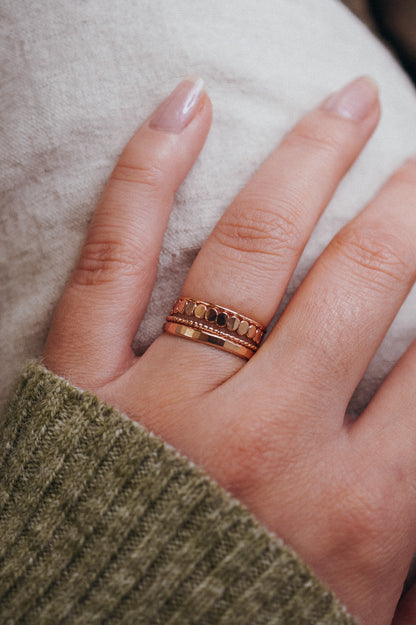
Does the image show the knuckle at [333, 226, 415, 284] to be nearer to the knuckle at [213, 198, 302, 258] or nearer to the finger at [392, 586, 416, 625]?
the knuckle at [213, 198, 302, 258]

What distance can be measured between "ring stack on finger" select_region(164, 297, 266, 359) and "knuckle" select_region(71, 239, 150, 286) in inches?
3.4

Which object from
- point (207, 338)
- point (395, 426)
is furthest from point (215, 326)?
point (395, 426)

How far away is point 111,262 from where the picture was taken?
2.01ft

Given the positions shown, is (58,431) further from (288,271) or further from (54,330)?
(288,271)

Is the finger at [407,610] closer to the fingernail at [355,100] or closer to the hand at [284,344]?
the hand at [284,344]

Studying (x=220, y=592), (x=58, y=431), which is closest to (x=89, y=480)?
(x=58, y=431)

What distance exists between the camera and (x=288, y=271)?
61 cm

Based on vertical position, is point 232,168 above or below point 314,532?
above

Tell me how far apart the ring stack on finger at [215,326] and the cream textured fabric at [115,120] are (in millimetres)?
64

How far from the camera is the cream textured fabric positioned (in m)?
0.61

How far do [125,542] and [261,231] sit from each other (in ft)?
1.30

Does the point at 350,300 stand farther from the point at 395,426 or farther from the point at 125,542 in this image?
the point at 125,542

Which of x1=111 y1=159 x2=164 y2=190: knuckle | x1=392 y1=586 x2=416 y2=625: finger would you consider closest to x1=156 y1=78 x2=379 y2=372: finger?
x1=111 y1=159 x2=164 y2=190: knuckle

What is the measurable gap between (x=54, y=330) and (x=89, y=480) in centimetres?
21
